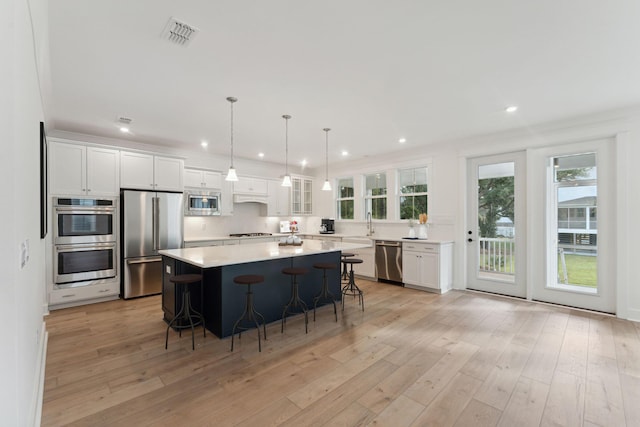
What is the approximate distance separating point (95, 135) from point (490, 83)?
5769mm

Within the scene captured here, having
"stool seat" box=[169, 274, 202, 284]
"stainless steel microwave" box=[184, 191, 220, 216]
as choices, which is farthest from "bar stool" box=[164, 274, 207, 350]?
"stainless steel microwave" box=[184, 191, 220, 216]

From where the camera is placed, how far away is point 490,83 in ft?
9.98

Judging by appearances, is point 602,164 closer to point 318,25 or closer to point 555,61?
Answer: point 555,61

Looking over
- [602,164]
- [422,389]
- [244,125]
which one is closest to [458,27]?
[422,389]

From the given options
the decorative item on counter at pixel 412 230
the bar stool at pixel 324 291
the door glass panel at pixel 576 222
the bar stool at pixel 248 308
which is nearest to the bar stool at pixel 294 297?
the bar stool at pixel 324 291

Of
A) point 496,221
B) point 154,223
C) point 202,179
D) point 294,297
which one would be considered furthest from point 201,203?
point 496,221

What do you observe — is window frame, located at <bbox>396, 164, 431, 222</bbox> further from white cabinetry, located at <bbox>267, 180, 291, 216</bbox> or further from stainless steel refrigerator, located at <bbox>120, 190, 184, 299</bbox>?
stainless steel refrigerator, located at <bbox>120, 190, 184, 299</bbox>

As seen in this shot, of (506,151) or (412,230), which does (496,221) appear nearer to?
(506,151)

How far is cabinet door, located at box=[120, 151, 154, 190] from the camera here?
4.77 metres

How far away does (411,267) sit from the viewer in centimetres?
538

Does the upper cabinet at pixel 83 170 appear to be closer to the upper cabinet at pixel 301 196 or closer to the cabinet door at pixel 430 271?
the upper cabinet at pixel 301 196

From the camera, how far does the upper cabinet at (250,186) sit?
21.2ft

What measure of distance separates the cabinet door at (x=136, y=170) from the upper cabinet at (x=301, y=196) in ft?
10.8

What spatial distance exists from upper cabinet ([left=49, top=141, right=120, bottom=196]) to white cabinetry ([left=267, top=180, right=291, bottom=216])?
3.10 meters
